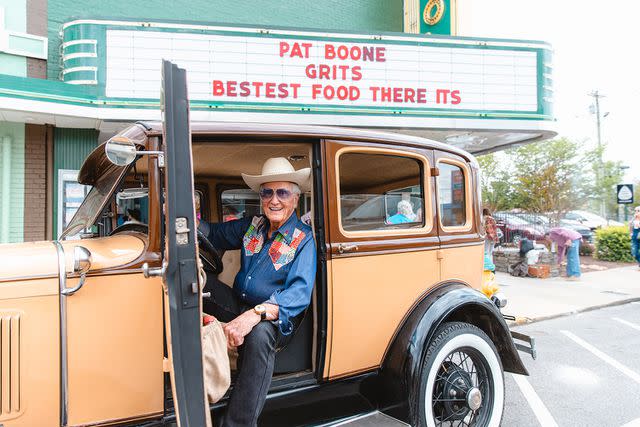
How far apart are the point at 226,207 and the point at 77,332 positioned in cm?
179

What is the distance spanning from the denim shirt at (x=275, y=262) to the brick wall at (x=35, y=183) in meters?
6.16

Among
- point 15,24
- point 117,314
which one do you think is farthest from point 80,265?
point 15,24

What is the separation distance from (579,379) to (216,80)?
6.28 meters

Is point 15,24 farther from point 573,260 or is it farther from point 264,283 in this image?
point 573,260

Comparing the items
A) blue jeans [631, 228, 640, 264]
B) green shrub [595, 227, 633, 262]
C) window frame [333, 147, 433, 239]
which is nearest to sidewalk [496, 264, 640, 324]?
blue jeans [631, 228, 640, 264]

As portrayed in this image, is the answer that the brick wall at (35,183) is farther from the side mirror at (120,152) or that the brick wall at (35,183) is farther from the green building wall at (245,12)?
the side mirror at (120,152)

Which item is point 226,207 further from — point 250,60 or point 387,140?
point 250,60

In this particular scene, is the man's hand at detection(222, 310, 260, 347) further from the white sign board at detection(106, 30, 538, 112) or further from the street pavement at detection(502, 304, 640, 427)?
the white sign board at detection(106, 30, 538, 112)

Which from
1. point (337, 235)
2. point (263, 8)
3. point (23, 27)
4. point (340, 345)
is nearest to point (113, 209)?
point (337, 235)

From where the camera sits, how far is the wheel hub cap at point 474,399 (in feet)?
9.09

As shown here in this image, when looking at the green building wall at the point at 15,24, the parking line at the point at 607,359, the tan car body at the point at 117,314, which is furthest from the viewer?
the green building wall at the point at 15,24

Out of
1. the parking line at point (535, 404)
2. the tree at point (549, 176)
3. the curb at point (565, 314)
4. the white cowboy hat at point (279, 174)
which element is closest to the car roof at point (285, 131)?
the white cowboy hat at point (279, 174)

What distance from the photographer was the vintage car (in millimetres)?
1760

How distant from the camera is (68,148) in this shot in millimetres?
7699
